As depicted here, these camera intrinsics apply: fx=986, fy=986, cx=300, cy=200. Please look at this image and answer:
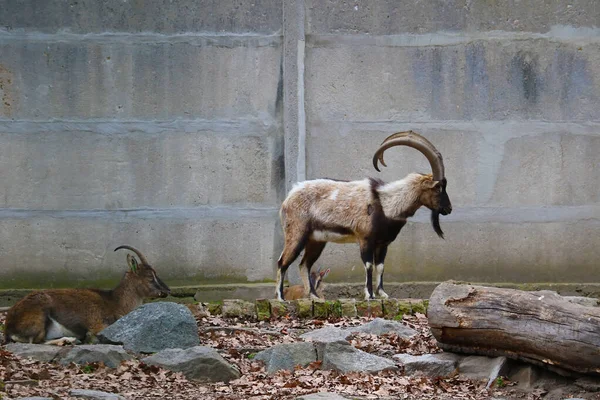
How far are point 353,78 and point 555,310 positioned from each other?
5646 millimetres

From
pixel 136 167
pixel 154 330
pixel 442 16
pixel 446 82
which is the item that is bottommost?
pixel 154 330

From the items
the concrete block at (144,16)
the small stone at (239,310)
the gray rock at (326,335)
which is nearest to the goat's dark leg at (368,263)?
the small stone at (239,310)

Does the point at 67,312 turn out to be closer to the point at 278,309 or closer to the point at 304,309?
the point at 278,309

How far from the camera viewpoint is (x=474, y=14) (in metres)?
12.6

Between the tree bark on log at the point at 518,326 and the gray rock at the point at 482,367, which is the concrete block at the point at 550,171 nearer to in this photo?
the tree bark on log at the point at 518,326

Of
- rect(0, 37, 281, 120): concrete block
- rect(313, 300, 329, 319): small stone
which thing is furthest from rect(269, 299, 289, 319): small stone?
rect(0, 37, 281, 120): concrete block

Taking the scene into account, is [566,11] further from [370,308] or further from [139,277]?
[139,277]

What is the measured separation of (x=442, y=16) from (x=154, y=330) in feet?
20.0

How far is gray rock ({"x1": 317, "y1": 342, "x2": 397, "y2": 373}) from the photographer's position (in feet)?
26.5

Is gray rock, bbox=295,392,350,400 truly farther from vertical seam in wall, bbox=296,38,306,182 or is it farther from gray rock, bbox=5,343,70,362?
vertical seam in wall, bbox=296,38,306,182

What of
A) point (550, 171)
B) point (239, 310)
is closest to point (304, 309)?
point (239, 310)

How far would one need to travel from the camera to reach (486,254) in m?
12.5

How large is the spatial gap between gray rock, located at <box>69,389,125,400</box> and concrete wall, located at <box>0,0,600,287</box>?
17.6ft

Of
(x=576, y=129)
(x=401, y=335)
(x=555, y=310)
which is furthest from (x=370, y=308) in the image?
(x=576, y=129)
